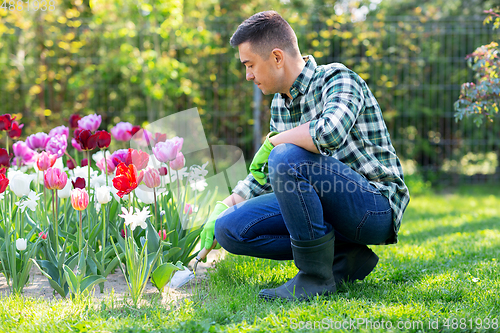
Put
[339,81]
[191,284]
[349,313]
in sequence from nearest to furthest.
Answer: [349,313] → [339,81] → [191,284]

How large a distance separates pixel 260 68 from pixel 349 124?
1.51ft

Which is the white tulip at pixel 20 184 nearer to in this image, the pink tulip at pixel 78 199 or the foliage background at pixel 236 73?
the pink tulip at pixel 78 199

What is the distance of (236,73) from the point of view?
586 centimetres

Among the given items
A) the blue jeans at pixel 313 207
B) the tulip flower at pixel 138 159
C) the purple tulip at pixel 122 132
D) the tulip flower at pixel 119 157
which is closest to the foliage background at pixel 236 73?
the purple tulip at pixel 122 132

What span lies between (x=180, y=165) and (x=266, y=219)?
498 millimetres

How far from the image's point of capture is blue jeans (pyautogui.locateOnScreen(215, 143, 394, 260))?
1740mm

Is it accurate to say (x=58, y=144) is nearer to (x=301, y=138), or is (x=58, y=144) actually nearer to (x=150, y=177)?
(x=150, y=177)

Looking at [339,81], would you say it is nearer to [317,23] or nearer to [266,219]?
[266,219]

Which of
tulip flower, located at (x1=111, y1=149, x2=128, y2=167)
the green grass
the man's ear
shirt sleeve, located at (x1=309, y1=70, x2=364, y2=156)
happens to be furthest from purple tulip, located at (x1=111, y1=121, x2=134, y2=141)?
shirt sleeve, located at (x1=309, y1=70, x2=364, y2=156)

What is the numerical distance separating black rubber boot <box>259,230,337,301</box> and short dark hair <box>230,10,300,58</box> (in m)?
0.80

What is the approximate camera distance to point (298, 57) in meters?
2.01

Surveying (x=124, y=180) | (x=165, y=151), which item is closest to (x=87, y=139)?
(x=165, y=151)

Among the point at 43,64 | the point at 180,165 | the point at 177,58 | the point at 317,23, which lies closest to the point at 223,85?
the point at 177,58

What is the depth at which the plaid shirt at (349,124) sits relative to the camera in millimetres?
1714
